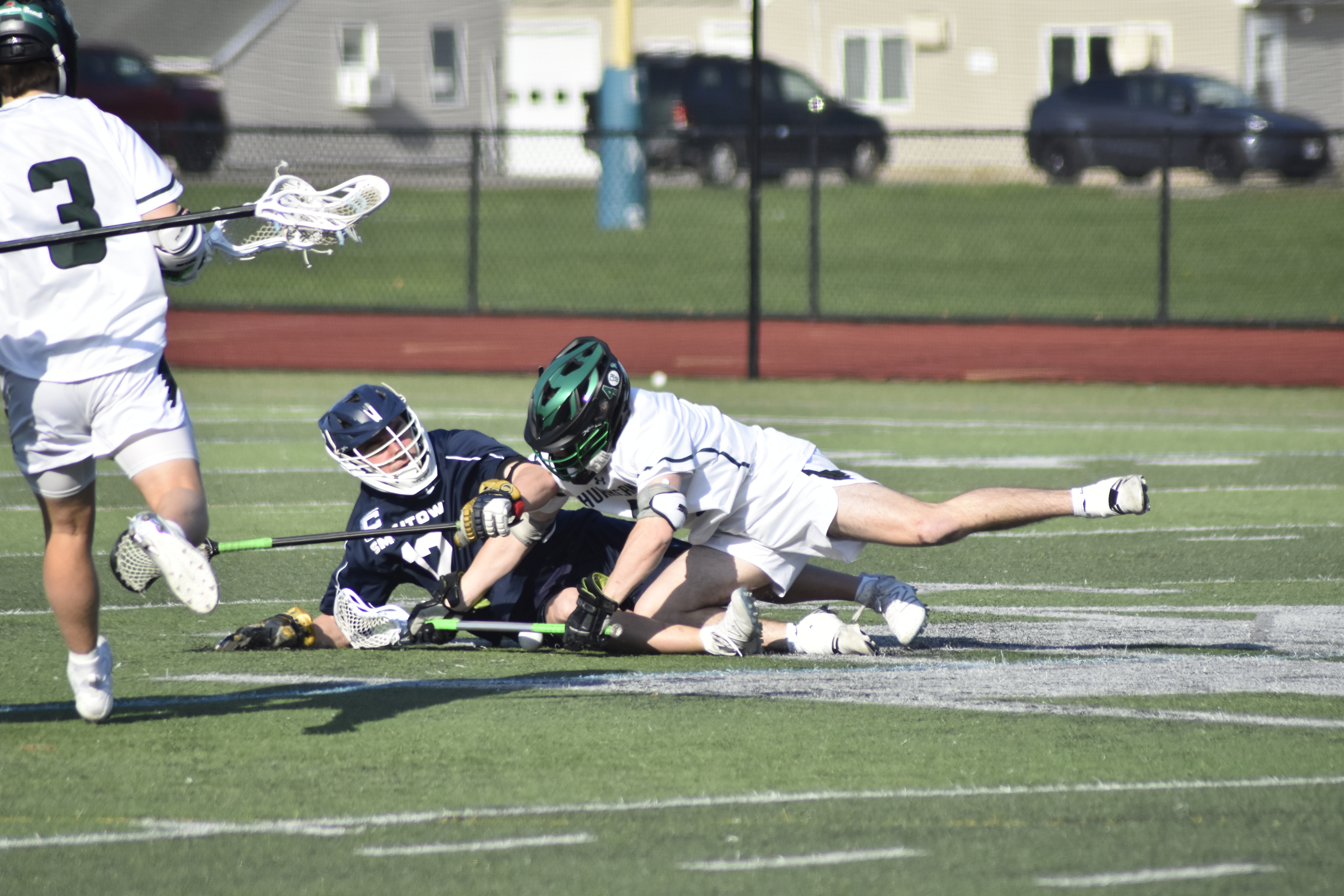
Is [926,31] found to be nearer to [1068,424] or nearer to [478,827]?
[1068,424]

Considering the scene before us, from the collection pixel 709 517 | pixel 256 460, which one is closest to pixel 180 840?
pixel 709 517

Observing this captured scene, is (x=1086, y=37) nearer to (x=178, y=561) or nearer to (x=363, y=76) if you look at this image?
(x=363, y=76)

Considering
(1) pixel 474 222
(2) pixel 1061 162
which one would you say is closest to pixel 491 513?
(1) pixel 474 222

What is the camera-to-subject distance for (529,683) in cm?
606

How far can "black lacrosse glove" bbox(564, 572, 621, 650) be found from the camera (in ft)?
20.0

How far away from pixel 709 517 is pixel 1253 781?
238cm

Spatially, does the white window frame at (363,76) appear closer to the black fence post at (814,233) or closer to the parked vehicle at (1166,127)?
the parked vehicle at (1166,127)

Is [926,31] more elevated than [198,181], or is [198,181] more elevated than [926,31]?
[926,31]

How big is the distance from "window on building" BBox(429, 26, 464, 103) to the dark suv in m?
8.80

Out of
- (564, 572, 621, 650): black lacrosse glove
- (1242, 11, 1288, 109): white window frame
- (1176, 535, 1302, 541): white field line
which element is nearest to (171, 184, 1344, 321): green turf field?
(1242, 11, 1288, 109): white window frame

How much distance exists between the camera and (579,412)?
618 centimetres

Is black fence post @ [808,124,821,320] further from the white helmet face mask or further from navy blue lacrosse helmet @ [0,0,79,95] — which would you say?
navy blue lacrosse helmet @ [0,0,79,95]

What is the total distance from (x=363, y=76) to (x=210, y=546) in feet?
125

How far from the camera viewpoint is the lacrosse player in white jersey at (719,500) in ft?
20.3
